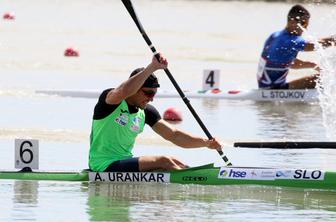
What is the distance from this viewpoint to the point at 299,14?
21.3 metres

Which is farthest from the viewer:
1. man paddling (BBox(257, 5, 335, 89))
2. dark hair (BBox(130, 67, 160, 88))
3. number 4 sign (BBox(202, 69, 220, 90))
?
number 4 sign (BBox(202, 69, 220, 90))

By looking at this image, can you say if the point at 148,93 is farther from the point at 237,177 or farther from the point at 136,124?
the point at 237,177

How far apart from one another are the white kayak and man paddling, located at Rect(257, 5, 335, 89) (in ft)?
0.36

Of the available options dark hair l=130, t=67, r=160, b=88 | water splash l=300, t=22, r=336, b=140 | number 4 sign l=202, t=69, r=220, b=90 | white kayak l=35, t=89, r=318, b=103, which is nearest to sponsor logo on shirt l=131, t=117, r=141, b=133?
dark hair l=130, t=67, r=160, b=88

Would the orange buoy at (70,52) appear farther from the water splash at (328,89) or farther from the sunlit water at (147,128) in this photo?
the water splash at (328,89)

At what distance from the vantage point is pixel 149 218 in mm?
11641

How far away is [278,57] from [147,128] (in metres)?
4.61

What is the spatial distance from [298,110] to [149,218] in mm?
10179

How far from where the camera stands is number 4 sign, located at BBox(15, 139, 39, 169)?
13.2 metres

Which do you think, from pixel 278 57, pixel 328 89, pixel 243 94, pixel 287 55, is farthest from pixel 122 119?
pixel 243 94

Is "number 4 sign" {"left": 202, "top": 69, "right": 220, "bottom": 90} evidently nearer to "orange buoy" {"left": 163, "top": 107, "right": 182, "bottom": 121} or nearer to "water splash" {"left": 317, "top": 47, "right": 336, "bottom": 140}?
"water splash" {"left": 317, "top": 47, "right": 336, "bottom": 140}

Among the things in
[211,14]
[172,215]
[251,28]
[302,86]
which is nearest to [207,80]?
[302,86]

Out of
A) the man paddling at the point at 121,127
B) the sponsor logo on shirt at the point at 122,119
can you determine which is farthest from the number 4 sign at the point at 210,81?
the sponsor logo on shirt at the point at 122,119

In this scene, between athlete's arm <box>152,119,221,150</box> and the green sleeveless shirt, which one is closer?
the green sleeveless shirt
